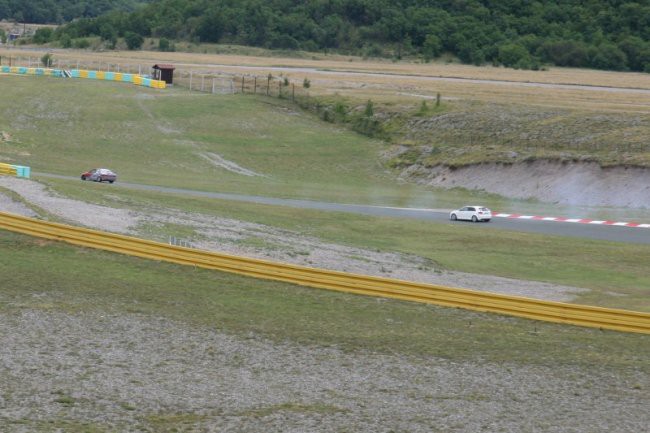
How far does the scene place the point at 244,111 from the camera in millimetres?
92500

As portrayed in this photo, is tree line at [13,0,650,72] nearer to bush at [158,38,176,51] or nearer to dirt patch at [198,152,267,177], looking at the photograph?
bush at [158,38,176,51]

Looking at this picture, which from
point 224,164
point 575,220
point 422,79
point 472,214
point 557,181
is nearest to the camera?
point 472,214

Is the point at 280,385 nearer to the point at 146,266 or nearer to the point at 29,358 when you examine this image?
the point at 29,358

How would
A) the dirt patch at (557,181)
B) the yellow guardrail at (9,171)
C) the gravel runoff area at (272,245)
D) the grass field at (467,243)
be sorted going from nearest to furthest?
the gravel runoff area at (272,245), the grass field at (467,243), the yellow guardrail at (9,171), the dirt patch at (557,181)

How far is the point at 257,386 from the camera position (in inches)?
862

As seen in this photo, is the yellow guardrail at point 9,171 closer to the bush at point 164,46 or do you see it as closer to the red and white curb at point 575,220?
the red and white curb at point 575,220

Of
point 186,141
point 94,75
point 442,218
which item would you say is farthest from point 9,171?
point 94,75

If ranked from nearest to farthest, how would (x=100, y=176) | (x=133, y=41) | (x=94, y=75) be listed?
(x=100, y=176)
(x=94, y=75)
(x=133, y=41)

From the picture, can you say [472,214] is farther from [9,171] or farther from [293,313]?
[293,313]

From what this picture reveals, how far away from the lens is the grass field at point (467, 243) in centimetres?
4053

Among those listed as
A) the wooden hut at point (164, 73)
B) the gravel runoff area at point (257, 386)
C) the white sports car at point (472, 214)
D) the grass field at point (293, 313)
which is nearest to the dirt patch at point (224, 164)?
the white sports car at point (472, 214)

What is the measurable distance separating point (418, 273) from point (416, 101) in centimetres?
5666

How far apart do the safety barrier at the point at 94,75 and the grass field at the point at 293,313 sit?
2917 inches

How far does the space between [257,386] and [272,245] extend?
19.0m
